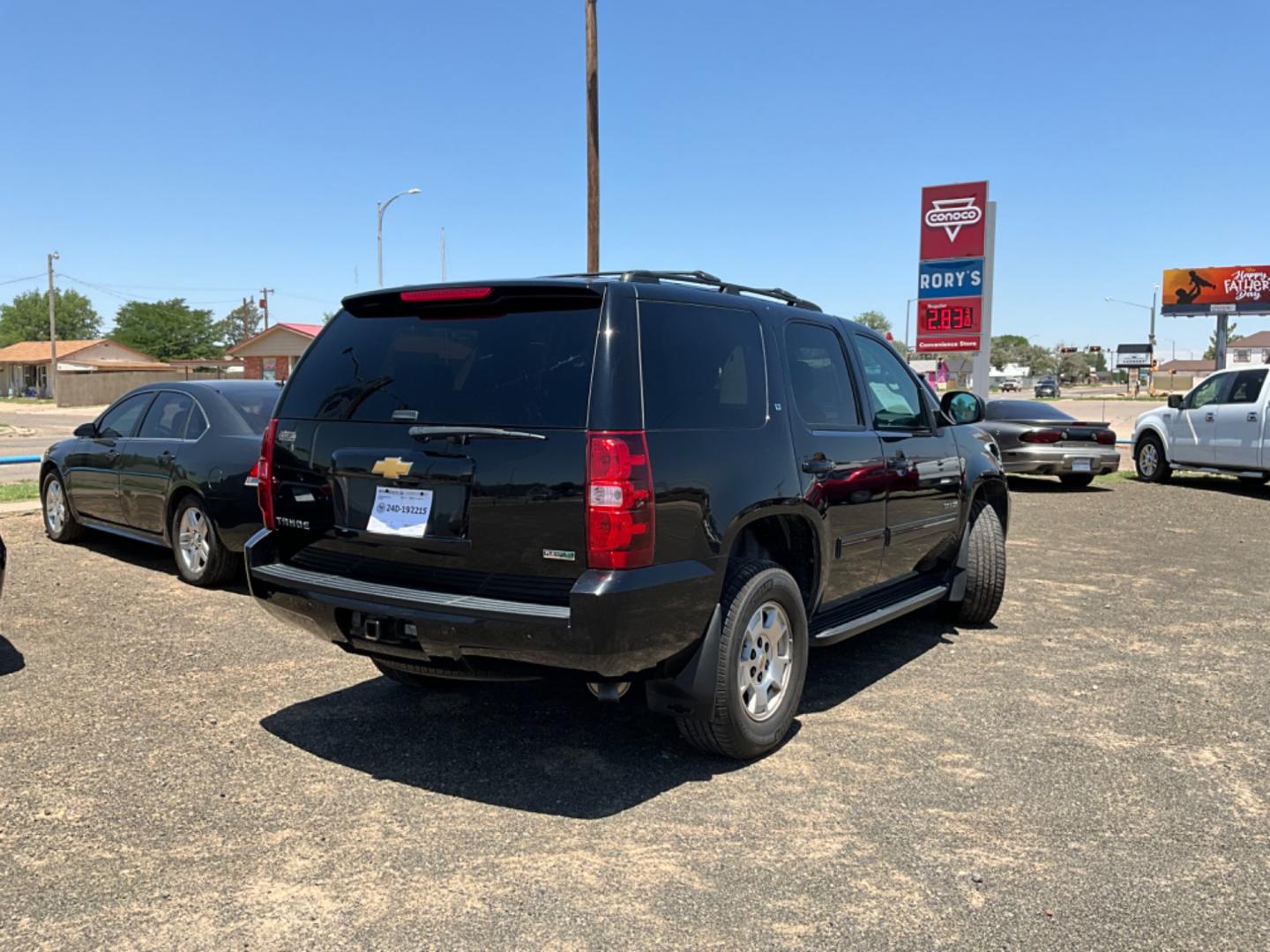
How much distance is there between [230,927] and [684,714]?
5.83 feet

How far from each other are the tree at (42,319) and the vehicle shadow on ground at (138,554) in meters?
114

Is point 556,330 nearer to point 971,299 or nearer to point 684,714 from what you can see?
point 684,714

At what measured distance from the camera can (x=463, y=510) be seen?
378cm

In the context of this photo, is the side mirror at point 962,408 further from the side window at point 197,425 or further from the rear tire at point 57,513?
the rear tire at point 57,513

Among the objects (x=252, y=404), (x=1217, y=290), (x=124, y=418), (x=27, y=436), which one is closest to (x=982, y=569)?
(x=252, y=404)

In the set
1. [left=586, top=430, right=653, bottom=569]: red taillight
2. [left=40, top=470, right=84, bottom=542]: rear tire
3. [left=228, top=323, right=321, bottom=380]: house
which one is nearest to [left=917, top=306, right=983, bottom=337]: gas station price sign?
[left=40, top=470, right=84, bottom=542]: rear tire

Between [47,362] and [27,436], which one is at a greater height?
[47,362]

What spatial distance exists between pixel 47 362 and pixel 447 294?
8507 centimetres

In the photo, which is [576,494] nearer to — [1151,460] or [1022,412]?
[1022,412]

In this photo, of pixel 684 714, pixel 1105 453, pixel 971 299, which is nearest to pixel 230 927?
pixel 684 714

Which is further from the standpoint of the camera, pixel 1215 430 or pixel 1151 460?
pixel 1151 460

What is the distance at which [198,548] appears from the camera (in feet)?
24.3

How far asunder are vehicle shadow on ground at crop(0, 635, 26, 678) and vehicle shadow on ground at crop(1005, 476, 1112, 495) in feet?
42.3

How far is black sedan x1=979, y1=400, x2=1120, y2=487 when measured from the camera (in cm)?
1517
